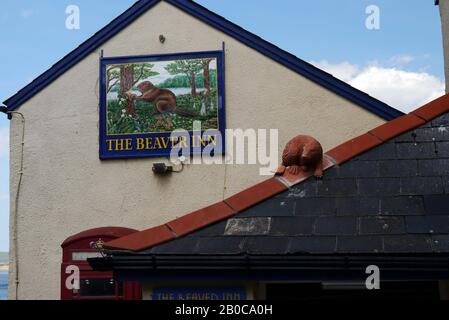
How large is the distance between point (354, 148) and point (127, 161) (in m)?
6.61

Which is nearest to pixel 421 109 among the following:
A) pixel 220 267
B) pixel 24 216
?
pixel 220 267

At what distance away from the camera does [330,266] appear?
21.8ft

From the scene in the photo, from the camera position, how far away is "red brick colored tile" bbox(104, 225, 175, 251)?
7157mm

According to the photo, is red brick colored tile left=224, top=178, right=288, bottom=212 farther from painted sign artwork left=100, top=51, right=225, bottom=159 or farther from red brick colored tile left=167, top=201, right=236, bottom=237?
painted sign artwork left=100, top=51, right=225, bottom=159

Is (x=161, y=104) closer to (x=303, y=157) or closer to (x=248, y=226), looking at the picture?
(x=303, y=157)

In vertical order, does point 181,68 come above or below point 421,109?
above

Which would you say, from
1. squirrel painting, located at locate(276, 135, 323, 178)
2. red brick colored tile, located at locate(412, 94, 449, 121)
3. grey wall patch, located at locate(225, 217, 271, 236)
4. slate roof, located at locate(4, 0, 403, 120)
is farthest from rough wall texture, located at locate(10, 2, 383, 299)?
grey wall patch, located at locate(225, 217, 271, 236)

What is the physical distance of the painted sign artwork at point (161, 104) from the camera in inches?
535

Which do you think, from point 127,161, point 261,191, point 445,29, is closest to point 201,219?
point 261,191

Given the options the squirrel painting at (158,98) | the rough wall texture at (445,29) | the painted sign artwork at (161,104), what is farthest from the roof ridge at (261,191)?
the squirrel painting at (158,98)

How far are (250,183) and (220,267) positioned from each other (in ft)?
21.7

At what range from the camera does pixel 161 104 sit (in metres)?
13.8

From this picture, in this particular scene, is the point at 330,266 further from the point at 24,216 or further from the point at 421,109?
the point at 24,216
